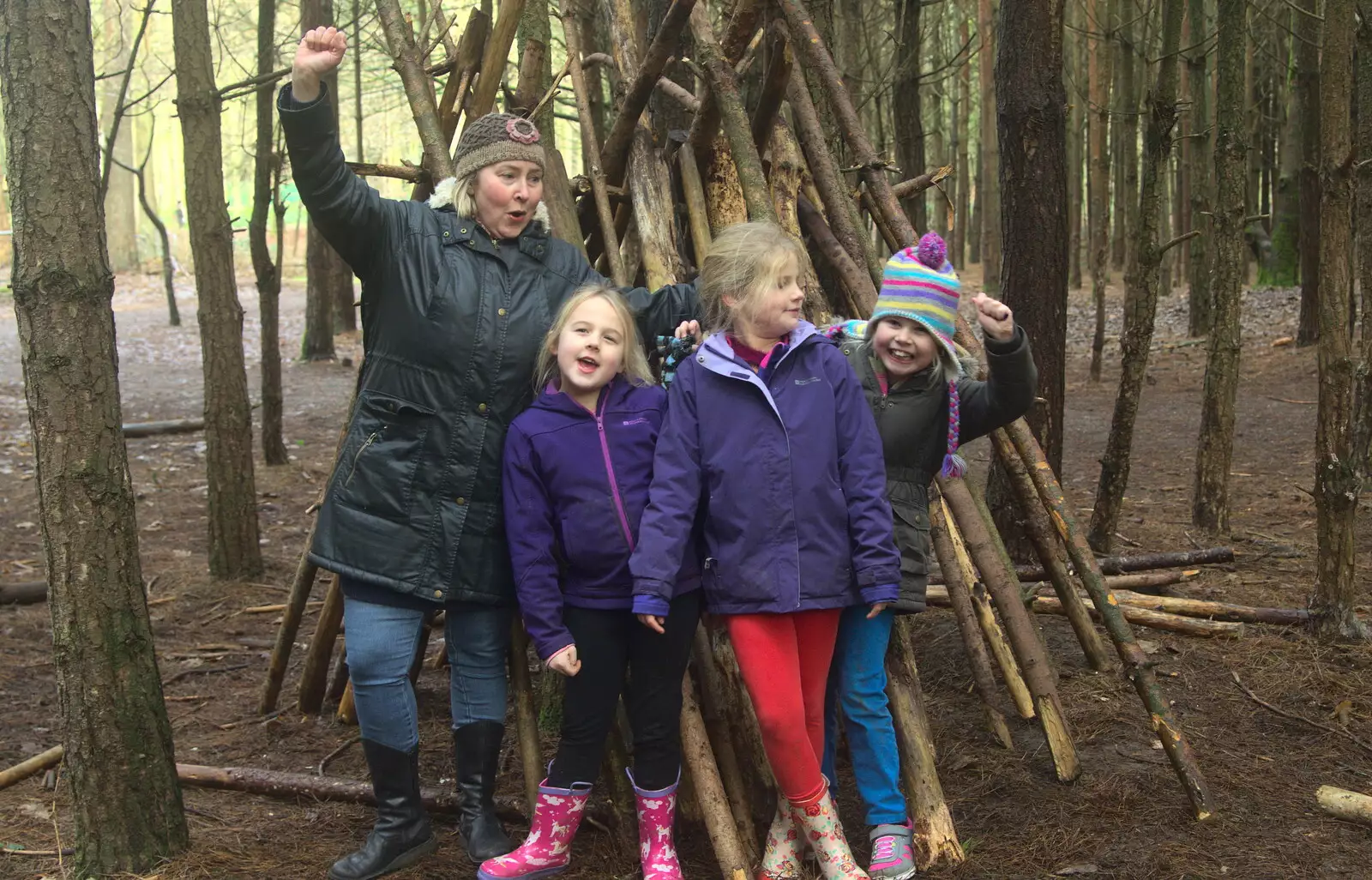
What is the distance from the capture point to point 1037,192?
17.8 feet

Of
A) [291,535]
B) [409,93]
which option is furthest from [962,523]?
[291,535]

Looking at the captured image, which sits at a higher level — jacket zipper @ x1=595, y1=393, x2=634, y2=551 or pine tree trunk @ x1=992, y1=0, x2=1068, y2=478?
pine tree trunk @ x1=992, y1=0, x2=1068, y2=478

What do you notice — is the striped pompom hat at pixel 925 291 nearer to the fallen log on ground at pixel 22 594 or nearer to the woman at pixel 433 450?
the woman at pixel 433 450

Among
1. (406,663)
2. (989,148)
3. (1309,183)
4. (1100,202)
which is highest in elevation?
(989,148)

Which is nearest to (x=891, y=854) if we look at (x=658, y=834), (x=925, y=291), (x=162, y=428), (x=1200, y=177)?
(x=658, y=834)

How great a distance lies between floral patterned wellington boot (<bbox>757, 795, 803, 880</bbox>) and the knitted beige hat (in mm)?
1887

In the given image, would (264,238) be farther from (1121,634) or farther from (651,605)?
(1121,634)

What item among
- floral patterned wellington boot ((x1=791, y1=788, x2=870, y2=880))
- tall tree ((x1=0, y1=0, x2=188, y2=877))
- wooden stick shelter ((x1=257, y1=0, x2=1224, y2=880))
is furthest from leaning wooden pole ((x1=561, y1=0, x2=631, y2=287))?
floral patterned wellington boot ((x1=791, y1=788, x2=870, y2=880))

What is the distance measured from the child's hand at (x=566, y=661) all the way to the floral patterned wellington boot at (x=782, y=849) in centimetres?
68

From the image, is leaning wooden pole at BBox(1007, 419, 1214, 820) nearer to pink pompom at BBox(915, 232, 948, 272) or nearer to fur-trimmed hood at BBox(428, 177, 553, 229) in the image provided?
pink pompom at BBox(915, 232, 948, 272)

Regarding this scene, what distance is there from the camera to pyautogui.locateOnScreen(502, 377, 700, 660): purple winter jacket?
2.95 m

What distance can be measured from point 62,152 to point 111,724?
4.95 feet

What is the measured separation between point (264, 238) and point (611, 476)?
17.4 ft

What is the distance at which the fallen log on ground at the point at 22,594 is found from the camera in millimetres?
5645
